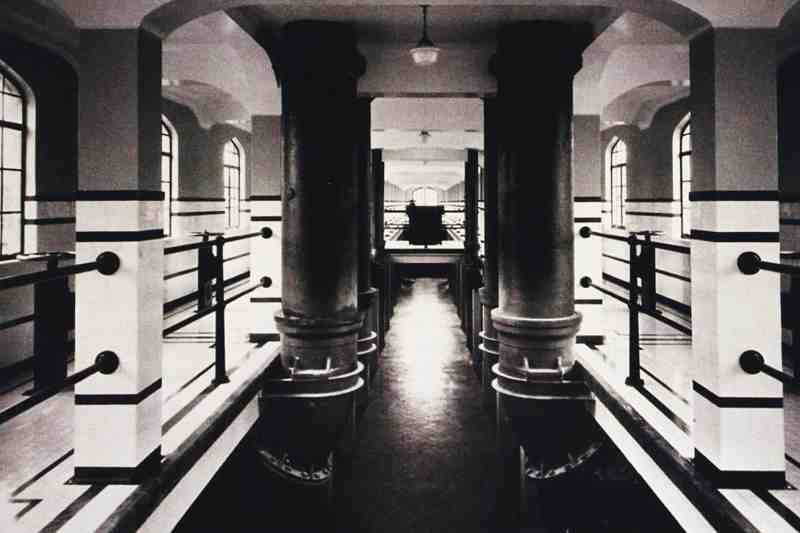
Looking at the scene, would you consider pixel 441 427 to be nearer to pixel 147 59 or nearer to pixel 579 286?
Answer: pixel 579 286

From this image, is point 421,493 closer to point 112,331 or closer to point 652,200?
point 112,331

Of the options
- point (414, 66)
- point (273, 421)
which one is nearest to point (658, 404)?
point (273, 421)

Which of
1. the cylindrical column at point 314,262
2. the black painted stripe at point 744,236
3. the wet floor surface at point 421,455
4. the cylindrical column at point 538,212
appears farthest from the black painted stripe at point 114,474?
the cylindrical column at point 538,212

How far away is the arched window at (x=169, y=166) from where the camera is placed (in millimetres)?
9614

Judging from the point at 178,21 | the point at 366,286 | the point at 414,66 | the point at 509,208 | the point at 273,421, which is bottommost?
the point at 273,421

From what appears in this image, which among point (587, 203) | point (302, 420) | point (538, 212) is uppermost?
point (587, 203)

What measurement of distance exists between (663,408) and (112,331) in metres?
2.91

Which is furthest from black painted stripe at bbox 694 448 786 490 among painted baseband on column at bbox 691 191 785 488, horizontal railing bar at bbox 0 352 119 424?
horizontal railing bar at bbox 0 352 119 424

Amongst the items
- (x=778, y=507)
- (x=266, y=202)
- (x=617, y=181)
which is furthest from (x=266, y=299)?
(x=617, y=181)

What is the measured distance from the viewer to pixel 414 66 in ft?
20.0

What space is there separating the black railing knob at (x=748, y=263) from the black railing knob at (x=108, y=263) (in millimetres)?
2729

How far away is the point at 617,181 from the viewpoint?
1184cm

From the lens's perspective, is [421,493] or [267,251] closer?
[421,493]

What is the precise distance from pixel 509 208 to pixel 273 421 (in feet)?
7.92
